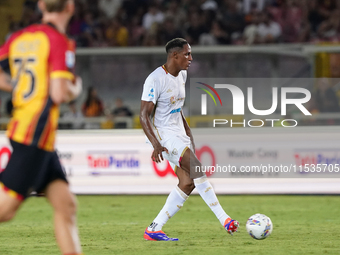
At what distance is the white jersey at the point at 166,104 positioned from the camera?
6.68m

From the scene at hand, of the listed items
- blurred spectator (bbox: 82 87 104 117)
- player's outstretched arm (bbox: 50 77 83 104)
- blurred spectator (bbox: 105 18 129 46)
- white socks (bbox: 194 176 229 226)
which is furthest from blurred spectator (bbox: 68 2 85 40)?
player's outstretched arm (bbox: 50 77 83 104)

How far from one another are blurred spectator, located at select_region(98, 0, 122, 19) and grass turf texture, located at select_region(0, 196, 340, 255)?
269 inches

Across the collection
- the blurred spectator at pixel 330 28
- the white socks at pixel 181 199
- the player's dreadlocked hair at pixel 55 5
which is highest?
the player's dreadlocked hair at pixel 55 5

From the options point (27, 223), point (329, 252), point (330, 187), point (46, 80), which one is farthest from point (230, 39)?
point (46, 80)

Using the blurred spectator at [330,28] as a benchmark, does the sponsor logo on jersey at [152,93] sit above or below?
below

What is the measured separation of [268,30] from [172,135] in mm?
8839

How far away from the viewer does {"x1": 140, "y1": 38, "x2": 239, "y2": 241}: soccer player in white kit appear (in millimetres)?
6504

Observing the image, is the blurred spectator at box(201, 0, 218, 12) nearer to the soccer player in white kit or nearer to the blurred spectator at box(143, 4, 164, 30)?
the blurred spectator at box(143, 4, 164, 30)

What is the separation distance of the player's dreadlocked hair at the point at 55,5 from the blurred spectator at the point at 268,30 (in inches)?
444

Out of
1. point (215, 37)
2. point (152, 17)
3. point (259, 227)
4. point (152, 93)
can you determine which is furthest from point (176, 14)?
point (259, 227)

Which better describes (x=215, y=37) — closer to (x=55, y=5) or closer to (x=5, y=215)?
(x=55, y=5)

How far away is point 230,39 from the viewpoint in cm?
1505

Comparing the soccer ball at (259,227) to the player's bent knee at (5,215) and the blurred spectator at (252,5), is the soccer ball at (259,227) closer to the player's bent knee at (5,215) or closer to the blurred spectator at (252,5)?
the player's bent knee at (5,215)

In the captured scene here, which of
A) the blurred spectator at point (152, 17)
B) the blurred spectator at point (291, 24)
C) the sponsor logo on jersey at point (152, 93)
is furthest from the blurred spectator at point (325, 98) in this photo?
the sponsor logo on jersey at point (152, 93)
